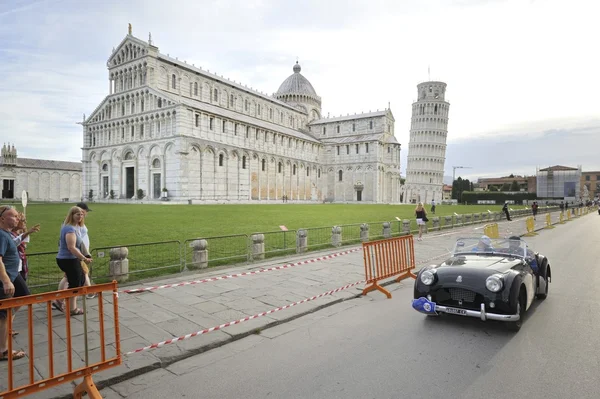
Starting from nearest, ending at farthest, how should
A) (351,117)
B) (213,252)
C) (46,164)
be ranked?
(213,252)
(46,164)
(351,117)

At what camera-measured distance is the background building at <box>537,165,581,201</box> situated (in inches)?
3081

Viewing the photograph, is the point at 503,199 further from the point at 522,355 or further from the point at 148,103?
the point at 522,355

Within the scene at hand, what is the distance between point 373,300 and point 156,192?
46.6 metres

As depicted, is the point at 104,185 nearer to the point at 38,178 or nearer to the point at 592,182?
the point at 38,178

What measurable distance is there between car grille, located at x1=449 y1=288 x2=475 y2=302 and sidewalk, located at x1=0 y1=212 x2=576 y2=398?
2304mm

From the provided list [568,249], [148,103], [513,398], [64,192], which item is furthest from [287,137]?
[513,398]

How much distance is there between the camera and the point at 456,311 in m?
5.21

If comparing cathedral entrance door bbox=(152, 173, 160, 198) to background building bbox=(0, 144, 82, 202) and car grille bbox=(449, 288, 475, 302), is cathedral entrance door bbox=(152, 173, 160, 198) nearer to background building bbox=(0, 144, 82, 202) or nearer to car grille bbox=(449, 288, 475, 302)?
background building bbox=(0, 144, 82, 202)

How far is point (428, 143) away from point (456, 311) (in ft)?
320

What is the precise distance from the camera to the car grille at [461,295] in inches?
203

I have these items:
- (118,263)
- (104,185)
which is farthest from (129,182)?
(118,263)

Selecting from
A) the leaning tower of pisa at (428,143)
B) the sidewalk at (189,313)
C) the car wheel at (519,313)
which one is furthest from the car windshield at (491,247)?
the leaning tower of pisa at (428,143)

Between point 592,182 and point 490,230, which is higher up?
point 592,182

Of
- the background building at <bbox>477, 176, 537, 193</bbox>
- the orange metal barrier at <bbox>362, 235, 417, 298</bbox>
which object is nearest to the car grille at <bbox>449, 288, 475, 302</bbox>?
the orange metal barrier at <bbox>362, 235, 417, 298</bbox>
